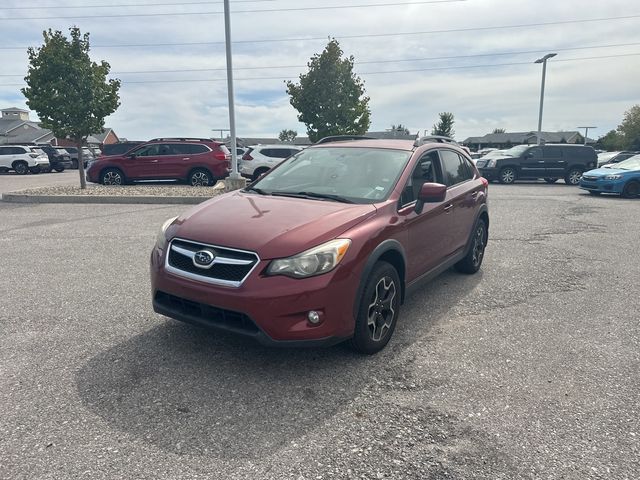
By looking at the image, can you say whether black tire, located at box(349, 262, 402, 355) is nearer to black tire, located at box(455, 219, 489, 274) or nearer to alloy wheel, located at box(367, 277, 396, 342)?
alloy wheel, located at box(367, 277, 396, 342)

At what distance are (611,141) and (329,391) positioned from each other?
87072mm

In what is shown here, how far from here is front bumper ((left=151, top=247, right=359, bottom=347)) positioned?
308 centimetres

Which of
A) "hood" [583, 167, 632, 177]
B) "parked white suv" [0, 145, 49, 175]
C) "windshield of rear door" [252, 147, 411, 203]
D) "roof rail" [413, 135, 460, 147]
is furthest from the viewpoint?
"parked white suv" [0, 145, 49, 175]

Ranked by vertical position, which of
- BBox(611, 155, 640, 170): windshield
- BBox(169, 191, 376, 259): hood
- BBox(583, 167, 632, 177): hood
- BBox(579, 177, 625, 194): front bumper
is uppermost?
BBox(169, 191, 376, 259): hood

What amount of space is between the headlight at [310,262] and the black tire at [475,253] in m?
3.01

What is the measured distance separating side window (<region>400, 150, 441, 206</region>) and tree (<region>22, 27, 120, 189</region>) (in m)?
12.3

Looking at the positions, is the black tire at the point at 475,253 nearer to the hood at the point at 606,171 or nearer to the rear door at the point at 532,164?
the hood at the point at 606,171

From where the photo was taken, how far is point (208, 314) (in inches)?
129

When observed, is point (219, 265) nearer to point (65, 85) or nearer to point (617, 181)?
point (65, 85)

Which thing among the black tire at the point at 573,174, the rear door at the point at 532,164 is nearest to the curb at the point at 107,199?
the rear door at the point at 532,164

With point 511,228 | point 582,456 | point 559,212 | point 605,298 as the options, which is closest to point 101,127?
point 511,228

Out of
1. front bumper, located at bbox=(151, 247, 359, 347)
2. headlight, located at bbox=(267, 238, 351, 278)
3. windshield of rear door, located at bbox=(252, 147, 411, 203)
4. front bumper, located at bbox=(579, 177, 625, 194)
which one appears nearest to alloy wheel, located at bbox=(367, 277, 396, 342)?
front bumper, located at bbox=(151, 247, 359, 347)

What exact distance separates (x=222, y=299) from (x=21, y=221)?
28.3 ft

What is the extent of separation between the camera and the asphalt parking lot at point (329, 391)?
8.21 feet
